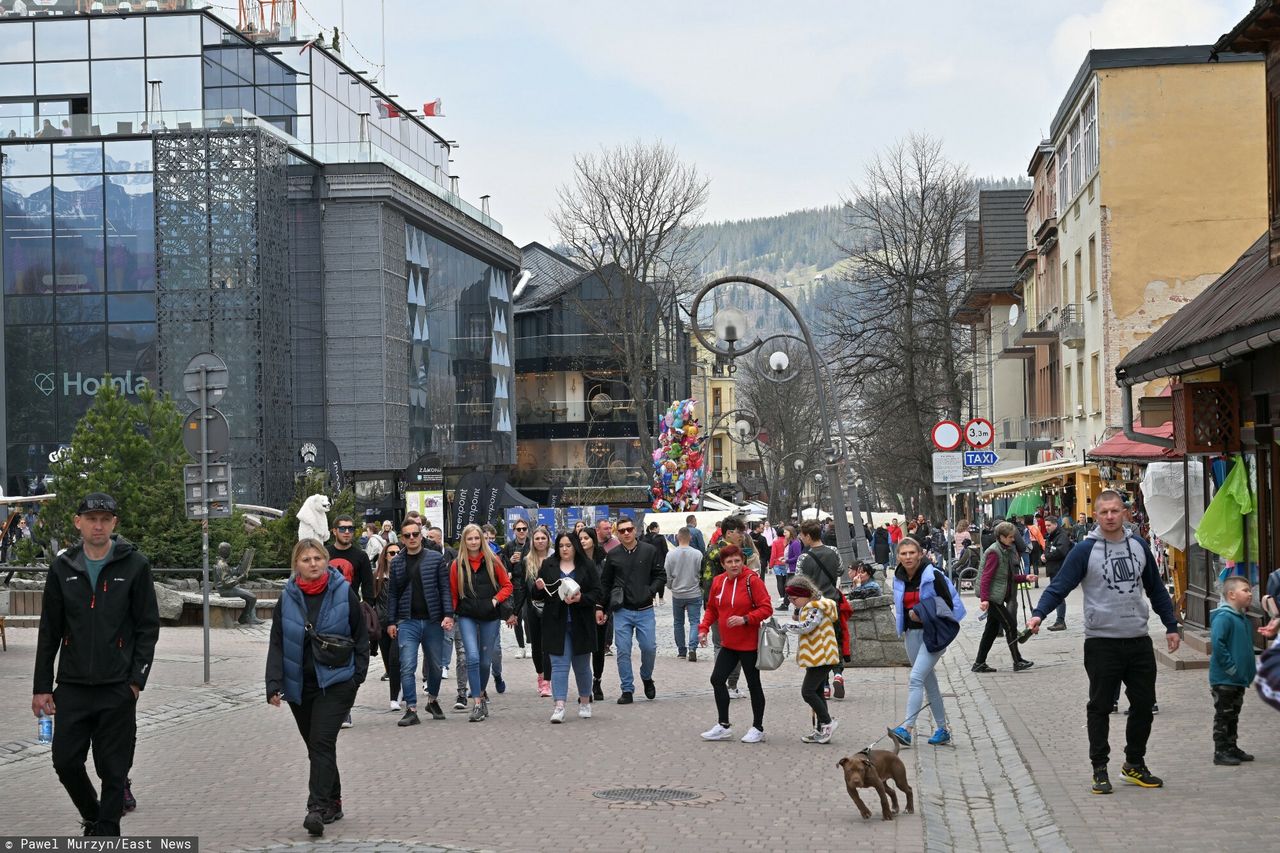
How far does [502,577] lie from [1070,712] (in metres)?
4.93

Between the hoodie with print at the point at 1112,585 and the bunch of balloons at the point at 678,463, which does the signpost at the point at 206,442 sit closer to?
the hoodie with print at the point at 1112,585

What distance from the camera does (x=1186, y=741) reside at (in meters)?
11.5

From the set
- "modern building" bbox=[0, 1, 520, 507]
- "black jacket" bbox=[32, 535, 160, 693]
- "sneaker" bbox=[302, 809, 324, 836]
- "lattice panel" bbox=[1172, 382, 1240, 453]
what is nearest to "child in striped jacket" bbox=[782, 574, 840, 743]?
"sneaker" bbox=[302, 809, 324, 836]

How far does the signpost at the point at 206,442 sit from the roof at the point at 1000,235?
4658cm

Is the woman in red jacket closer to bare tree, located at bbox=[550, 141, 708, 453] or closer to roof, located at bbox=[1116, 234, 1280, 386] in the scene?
roof, located at bbox=[1116, 234, 1280, 386]

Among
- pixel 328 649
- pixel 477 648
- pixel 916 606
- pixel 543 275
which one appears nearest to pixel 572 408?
pixel 543 275

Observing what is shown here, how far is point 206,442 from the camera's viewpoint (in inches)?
687

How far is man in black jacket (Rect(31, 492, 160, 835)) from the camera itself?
7.83 metres

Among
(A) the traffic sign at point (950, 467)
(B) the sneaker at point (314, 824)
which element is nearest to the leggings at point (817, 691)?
(B) the sneaker at point (314, 824)

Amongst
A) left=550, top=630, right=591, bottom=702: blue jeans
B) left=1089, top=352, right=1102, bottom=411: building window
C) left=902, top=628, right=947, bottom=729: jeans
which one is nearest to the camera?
left=902, top=628, right=947, bottom=729: jeans

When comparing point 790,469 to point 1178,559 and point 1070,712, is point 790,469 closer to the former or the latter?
point 1178,559

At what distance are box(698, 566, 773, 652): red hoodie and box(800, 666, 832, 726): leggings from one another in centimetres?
48

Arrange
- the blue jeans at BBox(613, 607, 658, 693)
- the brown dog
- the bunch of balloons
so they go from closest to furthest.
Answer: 1. the brown dog
2. the blue jeans at BBox(613, 607, 658, 693)
3. the bunch of balloons

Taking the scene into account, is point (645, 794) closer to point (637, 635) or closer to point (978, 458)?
point (637, 635)
